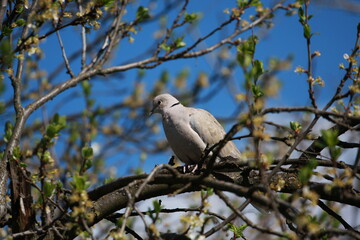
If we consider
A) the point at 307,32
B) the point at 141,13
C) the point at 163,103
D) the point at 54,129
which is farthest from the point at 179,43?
the point at 54,129

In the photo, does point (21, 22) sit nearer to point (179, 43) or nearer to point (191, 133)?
point (179, 43)

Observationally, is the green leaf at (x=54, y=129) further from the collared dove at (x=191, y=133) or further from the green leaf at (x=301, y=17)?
the collared dove at (x=191, y=133)

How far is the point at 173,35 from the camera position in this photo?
468 centimetres

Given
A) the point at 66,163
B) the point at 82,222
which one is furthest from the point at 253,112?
the point at 66,163

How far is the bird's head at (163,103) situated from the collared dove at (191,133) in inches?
14.8

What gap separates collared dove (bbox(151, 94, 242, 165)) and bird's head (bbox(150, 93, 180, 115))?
38 cm

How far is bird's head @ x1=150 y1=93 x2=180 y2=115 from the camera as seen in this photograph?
578 centimetres

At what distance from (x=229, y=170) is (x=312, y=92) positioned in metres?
0.98

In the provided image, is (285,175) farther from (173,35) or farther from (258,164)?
(173,35)

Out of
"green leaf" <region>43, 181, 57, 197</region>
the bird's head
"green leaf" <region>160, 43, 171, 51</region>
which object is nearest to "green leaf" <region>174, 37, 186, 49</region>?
"green leaf" <region>160, 43, 171, 51</region>

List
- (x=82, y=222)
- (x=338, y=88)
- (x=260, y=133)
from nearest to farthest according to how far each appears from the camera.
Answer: (x=260, y=133) → (x=82, y=222) → (x=338, y=88)

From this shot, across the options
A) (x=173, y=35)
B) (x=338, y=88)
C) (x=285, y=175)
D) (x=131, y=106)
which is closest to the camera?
(x=338, y=88)

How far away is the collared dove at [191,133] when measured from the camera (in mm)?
5051

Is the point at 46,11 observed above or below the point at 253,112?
above
